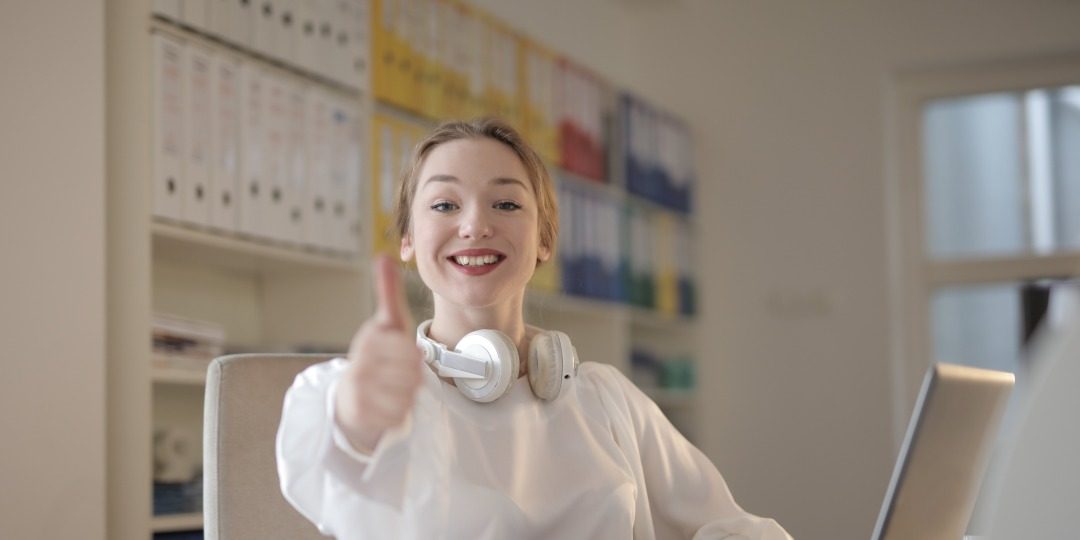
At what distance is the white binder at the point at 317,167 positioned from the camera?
3.28 metres

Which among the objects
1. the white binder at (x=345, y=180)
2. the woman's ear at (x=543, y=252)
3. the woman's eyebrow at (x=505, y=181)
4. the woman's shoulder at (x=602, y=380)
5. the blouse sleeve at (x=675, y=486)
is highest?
the white binder at (x=345, y=180)

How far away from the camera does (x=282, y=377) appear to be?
1654 mm

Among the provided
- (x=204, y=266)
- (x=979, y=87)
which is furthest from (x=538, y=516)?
(x=979, y=87)

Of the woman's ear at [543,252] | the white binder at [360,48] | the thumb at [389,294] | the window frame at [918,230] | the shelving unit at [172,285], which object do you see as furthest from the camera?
the window frame at [918,230]

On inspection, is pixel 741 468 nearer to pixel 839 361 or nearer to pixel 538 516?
pixel 839 361

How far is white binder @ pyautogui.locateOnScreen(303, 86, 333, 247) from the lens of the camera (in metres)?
3.28

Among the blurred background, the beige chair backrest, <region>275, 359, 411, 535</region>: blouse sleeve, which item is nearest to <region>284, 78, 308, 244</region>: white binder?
the blurred background

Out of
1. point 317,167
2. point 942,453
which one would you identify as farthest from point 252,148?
point 942,453

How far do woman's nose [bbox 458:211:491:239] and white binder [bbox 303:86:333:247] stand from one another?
1.94 meters

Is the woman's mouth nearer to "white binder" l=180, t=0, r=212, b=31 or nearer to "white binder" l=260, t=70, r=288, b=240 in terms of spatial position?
"white binder" l=180, t=0, r=212, b=31

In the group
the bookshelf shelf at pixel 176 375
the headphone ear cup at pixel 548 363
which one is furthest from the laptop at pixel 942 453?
the bookshelf shelf at pixel 176 375

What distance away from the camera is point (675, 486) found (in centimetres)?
149

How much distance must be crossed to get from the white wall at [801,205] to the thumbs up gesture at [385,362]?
4.72 m

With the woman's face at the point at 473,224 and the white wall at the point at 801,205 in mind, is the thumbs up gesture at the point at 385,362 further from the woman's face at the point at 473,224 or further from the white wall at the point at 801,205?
the white wall at the point at 801,205
